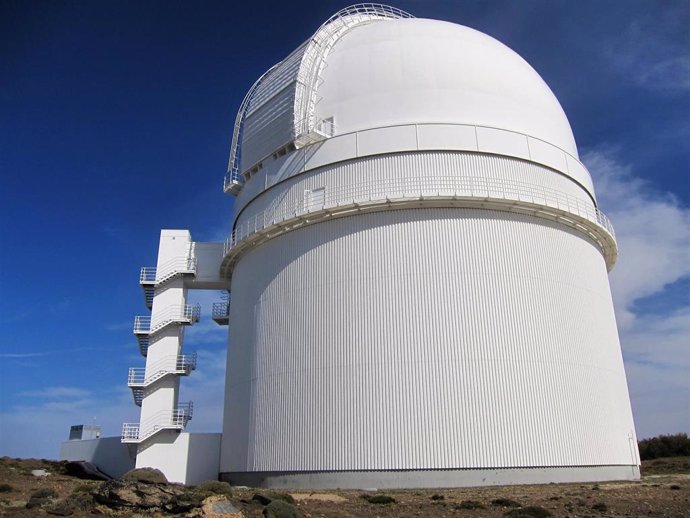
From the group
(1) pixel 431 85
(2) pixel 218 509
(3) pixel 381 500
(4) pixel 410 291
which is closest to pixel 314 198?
(4) pixel 410 291

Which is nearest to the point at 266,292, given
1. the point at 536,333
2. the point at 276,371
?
the point at 276,371

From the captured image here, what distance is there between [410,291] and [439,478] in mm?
5962

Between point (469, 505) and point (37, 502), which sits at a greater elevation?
point (37, 502)

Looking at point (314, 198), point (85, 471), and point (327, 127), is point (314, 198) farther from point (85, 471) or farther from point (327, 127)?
point (85, 471)

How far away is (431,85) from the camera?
23234mm

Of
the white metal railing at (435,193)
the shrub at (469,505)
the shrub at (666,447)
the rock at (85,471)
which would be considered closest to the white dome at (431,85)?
the white metal railing at (435,193)

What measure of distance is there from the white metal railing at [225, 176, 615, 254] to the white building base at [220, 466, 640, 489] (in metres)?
9.04

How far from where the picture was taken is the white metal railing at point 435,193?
21000 millimetres

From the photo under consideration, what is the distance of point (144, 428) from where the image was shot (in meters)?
25.6

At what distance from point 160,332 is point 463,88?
55.7 feet

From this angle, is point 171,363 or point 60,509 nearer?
point 60,509

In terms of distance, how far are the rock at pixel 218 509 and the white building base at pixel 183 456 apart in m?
13.1

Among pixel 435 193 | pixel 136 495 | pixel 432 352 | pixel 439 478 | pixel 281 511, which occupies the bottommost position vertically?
pixel 281 511

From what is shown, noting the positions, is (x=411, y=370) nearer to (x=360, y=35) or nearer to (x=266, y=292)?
(x=266, y=292)
